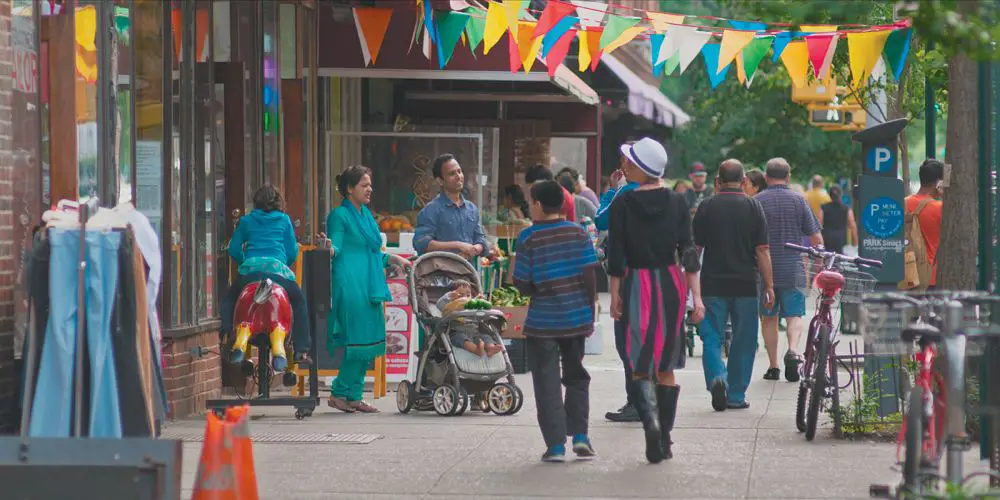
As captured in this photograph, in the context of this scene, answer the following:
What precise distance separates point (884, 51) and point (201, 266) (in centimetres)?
547

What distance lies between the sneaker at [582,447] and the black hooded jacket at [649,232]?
3.00 ft

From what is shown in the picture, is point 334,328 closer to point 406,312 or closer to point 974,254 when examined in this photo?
point 406,312

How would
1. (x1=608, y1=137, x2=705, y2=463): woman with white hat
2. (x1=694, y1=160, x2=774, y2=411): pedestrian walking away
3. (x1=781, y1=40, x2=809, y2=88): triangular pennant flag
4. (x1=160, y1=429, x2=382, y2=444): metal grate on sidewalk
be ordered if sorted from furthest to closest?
(x1=781, y1=40, x2=809, y2=88): triangular pennant flag, (x1=694, y1=160, x2=774, y2=411): pedestrian walking away, (x1=160, y1=429, x2=382, y2=444): metal grate on sidewalk, (x1=608, y1=137, x2=705, y2=463): woman with white hat

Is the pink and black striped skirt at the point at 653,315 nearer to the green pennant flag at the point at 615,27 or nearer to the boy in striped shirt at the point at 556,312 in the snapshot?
the boy in striped shirt at the point at 556,312

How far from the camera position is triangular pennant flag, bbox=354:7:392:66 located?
52.9ft

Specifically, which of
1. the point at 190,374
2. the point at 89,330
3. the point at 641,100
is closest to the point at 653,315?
the point at 89,330

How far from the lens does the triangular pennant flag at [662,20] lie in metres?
14.5

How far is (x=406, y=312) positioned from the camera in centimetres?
1392

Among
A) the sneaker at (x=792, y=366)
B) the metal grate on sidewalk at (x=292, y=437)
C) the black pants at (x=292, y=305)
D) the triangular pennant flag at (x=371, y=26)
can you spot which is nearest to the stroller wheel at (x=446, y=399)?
the black pants at (x=292, y=305)

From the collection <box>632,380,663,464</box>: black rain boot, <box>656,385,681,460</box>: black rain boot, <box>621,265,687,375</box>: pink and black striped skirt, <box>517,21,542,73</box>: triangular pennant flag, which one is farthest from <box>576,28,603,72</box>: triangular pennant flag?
<box>632,380,663,464</box>: black rain boot

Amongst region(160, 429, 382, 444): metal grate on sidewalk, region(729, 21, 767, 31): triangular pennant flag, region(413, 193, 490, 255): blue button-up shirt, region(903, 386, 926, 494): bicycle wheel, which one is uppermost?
region(729, 21, 767, 31): triangular pennant flag

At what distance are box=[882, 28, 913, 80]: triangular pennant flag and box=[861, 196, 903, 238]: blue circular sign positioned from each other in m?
1.23

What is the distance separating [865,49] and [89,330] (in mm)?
7872

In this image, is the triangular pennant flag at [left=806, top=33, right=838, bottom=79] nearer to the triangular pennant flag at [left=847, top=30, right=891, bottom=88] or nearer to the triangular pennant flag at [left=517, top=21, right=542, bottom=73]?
the triangular pennant flag at [left=847, top=30, right=891, bottom=88]
